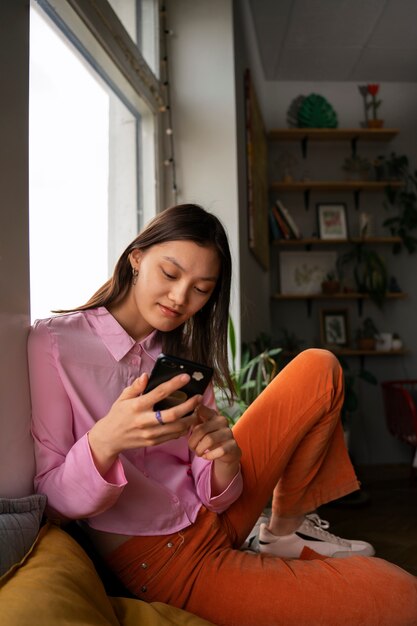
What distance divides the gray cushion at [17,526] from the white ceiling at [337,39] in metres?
3.23

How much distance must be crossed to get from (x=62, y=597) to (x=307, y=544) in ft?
3.11

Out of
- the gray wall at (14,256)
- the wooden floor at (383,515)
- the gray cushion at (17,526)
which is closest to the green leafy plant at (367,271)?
the wooden floor at (383,515)

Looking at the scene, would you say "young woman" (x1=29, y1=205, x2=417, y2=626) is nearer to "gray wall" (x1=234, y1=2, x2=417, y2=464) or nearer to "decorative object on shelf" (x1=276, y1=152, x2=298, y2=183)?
"gray wall" (x1=234, y1=2, x2=417, y2=464)

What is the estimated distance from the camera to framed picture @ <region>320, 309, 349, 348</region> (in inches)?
174

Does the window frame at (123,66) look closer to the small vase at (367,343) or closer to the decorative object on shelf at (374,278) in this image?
the decorative object on shelf at (374,278)

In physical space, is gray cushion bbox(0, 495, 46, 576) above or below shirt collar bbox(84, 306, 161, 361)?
below

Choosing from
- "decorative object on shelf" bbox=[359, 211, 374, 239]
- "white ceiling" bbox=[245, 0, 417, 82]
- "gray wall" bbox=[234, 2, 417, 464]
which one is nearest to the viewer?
"white ceiling" bbox=[245, 0, 417, 82]

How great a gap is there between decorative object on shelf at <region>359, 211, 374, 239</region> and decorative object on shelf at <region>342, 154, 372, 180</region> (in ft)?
0.89

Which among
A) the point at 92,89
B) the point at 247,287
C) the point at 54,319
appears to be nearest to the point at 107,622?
the point at 54,319

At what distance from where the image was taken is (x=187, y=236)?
4.24ft

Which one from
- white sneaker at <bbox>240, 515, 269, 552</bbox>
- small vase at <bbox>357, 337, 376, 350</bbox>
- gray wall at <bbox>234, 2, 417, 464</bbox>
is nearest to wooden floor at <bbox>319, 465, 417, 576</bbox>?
gray wall at <bbox>234, 2, 417, 464</bbox>

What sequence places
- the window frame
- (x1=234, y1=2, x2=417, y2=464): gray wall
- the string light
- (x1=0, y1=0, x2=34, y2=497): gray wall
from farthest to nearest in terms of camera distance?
(x1=234, y1=2, x2=417, y2=464): gray wall < the string light < the window frame < (x1=0, y1=0, x2=34, y2=497): gray wall

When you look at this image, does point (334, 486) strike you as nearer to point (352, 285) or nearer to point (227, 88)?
point (227, 88)

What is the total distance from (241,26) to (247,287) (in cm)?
134
